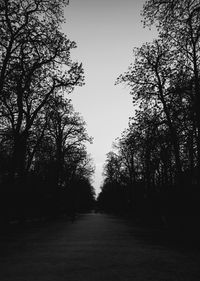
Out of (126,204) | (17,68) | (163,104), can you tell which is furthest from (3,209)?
(126,204)

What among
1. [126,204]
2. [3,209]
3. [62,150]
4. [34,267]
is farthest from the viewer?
[126,204]

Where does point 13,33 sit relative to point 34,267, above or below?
above

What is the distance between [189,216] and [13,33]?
47.2 ft

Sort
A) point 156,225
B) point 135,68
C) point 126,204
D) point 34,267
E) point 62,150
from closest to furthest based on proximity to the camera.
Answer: point 34,267 → point 135,68 → point 156,225 → point 62,150 → point 126,204

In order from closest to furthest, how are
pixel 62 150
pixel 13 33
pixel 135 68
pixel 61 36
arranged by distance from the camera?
pixel 13 33 → pixel 61 36 → pixel 135 68 → pixel 62 150

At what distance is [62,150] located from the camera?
4216cm

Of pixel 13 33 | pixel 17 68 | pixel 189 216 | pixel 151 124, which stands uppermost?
pixel 13 33

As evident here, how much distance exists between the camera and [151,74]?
24.5 metres

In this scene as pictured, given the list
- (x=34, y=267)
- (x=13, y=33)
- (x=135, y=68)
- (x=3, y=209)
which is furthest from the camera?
(x=135, y=68)

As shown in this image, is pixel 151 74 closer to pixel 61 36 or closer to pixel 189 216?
pixel 61 36

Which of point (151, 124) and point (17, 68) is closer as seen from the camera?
point (17, 68)

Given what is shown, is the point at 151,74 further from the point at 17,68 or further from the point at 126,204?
the point at 126,204

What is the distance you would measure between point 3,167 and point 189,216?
795 inches

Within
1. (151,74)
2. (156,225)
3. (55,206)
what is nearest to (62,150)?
(55,206)
